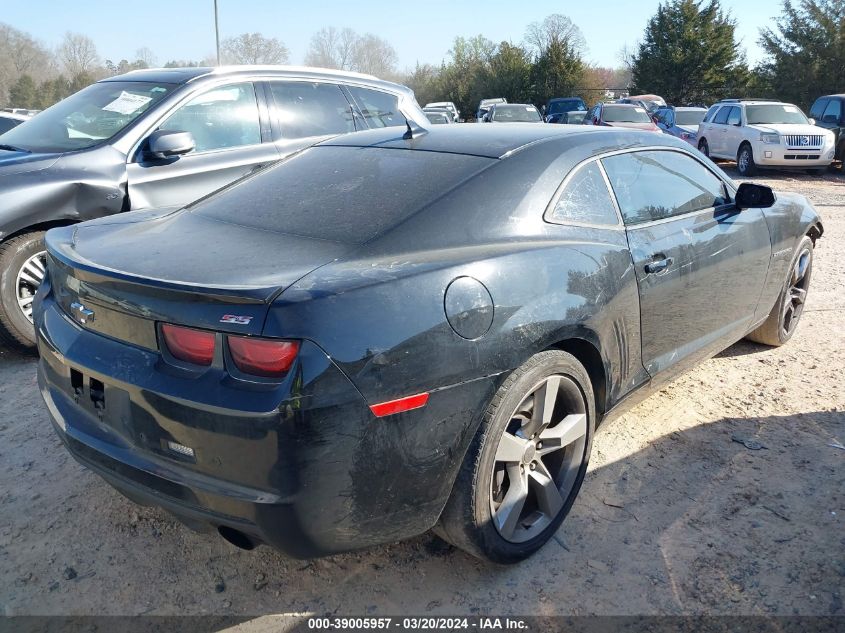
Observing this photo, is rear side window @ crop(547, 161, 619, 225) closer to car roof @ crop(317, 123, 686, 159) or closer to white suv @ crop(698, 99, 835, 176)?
car roof @ crop(317, 123, 686, 159)

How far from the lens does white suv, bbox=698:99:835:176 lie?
15633 millimetres

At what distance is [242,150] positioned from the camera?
17.8 feet

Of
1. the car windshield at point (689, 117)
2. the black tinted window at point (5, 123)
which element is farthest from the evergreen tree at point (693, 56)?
the black tinted window at point (5, 123)

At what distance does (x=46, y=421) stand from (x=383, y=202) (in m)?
2.30

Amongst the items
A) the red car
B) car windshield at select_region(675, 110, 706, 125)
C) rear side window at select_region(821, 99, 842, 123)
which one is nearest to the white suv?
rear side window at select_region(821, 99, 842, 123)

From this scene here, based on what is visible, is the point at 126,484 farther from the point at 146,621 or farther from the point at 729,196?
the point at 729,196

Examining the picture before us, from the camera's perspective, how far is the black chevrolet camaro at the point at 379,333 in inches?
81.4

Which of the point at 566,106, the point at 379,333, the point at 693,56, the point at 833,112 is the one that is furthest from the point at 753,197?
the point at 693,56

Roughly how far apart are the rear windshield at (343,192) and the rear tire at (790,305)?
2788 millimetres

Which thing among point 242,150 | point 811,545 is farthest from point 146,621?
point 242,150

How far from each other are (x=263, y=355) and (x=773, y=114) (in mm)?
17587

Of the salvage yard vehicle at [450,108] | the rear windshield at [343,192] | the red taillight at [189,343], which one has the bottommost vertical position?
the salvage yard vehicle at [450,108]

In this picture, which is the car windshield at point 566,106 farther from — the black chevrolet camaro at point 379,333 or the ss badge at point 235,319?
the ss badge at point 235,319

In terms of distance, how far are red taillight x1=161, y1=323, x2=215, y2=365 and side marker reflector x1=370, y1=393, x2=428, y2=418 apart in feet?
1.64
